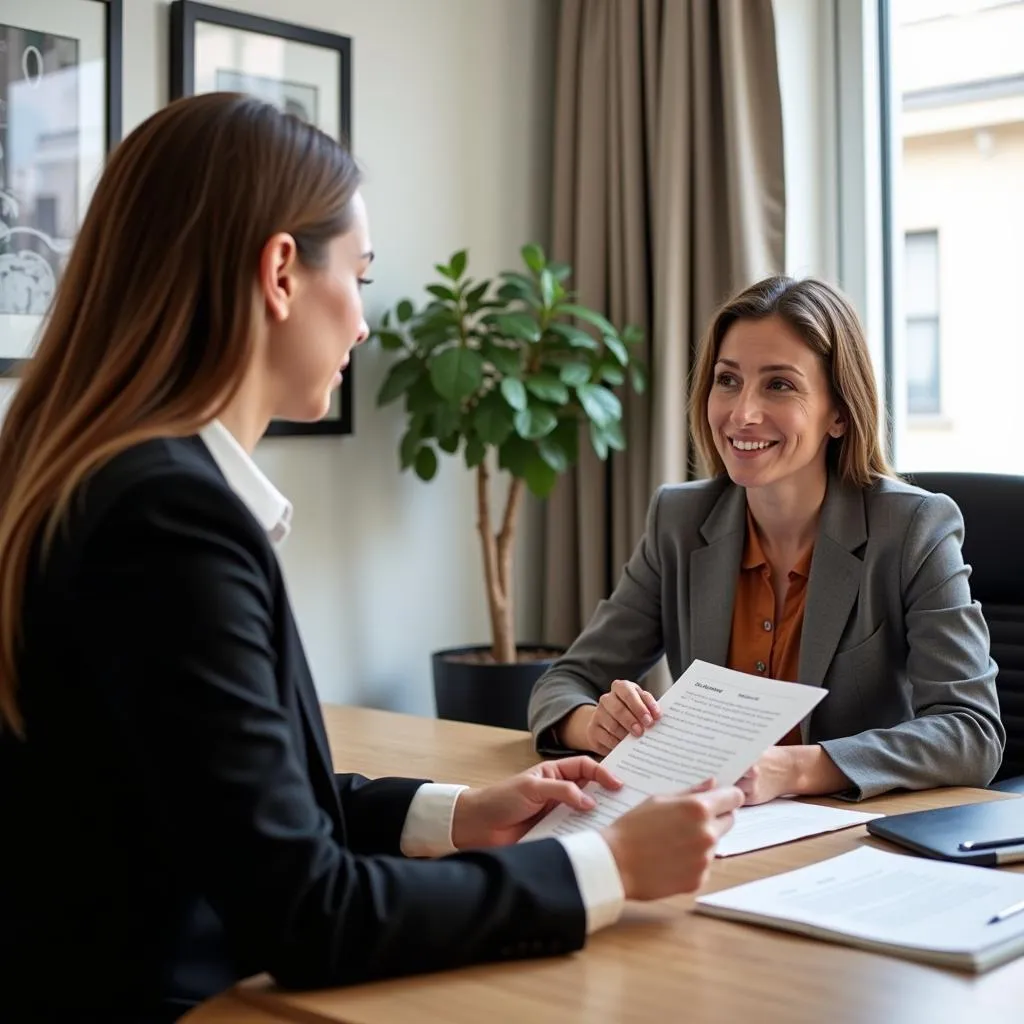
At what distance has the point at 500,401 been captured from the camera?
131 inches

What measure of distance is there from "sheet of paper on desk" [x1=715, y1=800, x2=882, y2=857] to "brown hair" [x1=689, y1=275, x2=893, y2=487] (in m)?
0.68

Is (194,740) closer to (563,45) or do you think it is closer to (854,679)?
(854,679)

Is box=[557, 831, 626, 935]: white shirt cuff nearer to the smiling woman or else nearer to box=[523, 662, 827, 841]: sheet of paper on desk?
box=[523, 662, 827, 841]: sheet of paper on desk

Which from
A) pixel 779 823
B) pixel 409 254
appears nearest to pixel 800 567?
pixel 779 823

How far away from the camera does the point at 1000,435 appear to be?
3619mm

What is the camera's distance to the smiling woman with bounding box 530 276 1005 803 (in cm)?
193

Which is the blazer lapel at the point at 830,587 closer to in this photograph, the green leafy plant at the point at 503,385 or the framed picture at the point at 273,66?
the green leafy plant at the point at 503,385

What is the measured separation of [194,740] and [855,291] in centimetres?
302

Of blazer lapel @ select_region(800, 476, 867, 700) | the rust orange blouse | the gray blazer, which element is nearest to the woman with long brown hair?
the gray blazer

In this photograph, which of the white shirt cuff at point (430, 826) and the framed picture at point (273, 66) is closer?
the white shirt cuff at point (430, 826)

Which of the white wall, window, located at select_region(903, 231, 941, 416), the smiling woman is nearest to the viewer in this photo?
the smiling woman

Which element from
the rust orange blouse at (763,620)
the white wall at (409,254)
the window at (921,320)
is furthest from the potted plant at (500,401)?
the rust orange blouse at (763,620)

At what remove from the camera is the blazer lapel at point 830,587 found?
2.01m

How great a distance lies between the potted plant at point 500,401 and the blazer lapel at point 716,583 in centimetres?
113
